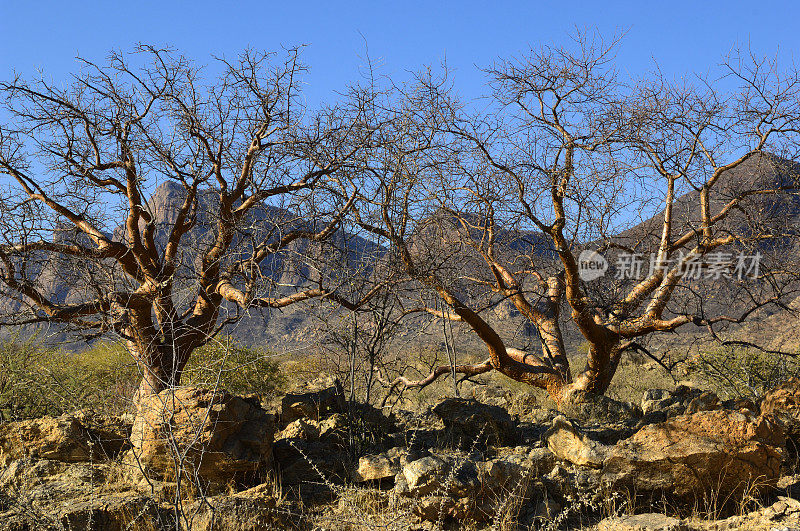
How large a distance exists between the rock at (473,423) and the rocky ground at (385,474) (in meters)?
0.04

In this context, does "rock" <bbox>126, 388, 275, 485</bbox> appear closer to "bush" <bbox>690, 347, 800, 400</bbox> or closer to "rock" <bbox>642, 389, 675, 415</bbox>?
"rock" <bbox>642, 389, 675, 415</bbox>

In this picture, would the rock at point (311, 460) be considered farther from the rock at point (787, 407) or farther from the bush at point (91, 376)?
the rock at point (787, 407)

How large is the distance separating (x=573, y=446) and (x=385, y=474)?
1.61m

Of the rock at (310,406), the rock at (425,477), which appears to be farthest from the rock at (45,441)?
the rock at (425,477)

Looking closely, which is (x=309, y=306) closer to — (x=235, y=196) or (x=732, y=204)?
(x=235, y=196)

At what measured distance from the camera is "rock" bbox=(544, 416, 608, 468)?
204 inches

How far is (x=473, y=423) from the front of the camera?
657 centimetres

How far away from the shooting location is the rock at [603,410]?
8336 millimetres

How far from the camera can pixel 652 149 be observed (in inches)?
402

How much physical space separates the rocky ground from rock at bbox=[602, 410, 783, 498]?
0.01 metres

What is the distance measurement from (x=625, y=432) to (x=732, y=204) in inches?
258

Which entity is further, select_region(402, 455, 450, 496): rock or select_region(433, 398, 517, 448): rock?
select_region(433, 398, 517, 448): rock

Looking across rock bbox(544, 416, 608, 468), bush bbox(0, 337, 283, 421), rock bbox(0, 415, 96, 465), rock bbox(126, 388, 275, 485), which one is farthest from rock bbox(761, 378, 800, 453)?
rock bbox(0, 415, 96, 465)

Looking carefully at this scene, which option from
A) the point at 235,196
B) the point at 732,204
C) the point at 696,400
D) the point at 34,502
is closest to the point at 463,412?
the point at 696,400
